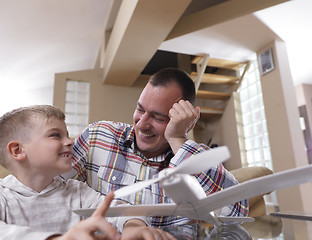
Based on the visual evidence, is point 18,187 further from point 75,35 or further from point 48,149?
point 75,35

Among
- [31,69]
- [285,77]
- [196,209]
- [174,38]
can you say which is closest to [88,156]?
[196,209]

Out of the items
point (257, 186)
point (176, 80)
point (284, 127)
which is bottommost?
point (257, 186)

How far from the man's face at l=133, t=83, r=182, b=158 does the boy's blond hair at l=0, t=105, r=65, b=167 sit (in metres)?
0.31

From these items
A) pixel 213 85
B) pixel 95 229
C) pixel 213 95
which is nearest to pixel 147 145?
pixel 95 229

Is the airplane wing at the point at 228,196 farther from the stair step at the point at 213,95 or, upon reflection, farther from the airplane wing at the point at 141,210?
the stair step at the point at 213,95

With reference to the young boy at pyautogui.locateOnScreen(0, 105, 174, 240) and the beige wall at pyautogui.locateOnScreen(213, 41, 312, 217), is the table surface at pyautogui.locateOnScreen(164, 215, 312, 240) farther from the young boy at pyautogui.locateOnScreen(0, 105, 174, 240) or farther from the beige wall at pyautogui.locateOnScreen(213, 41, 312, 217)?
the beige wall at pyautogui.locateOnScreen(213, 41, 312, 217)

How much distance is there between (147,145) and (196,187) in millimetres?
582

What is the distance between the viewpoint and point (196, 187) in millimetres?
446

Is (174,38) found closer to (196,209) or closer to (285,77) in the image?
(285,77)

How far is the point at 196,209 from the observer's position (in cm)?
48

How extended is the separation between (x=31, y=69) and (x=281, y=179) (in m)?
4.55

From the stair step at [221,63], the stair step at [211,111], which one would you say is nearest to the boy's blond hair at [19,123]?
the stair step at [221,63]

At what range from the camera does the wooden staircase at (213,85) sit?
12.2 feet

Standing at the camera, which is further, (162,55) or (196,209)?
(162,55)
